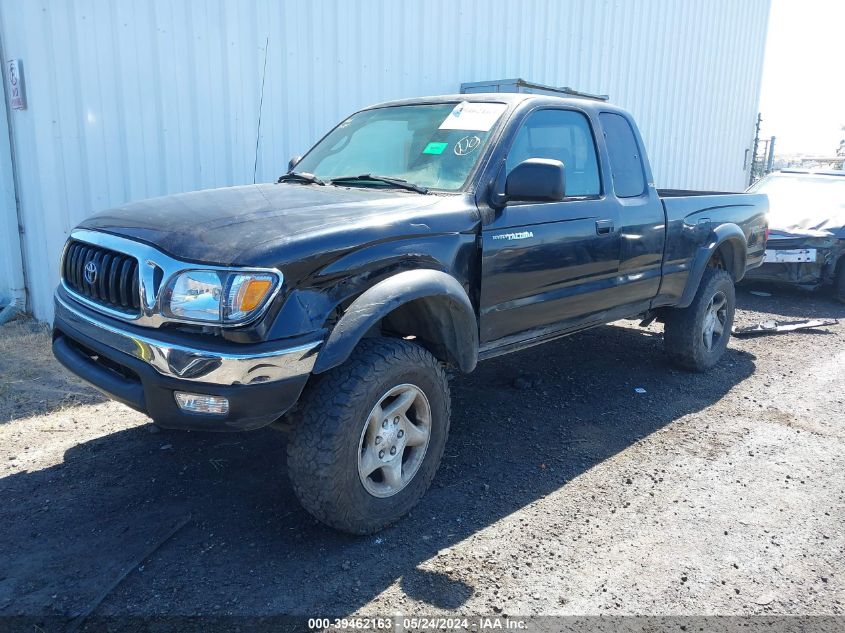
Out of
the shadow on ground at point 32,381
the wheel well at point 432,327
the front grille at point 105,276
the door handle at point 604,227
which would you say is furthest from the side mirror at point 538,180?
the shadow on ground at point 32,381

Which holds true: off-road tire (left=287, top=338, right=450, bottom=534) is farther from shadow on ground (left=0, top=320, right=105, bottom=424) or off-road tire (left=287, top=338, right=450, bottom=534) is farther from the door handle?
shadow on ground (left=0, top=320, right=105, bottom=424)

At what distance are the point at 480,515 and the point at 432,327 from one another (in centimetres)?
95

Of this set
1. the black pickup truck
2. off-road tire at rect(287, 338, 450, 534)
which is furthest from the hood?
off-road tire at rect(287, 338, 450, 534)

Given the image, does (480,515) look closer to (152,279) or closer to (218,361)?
(218,361)

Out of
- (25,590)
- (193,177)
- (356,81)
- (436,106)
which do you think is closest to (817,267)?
(356,81)

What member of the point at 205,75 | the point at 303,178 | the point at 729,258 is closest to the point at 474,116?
the point at 303,178

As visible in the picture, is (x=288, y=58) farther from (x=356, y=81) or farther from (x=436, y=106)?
(x=436, y=106)

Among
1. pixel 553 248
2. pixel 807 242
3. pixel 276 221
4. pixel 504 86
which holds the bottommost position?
pixel 807 242

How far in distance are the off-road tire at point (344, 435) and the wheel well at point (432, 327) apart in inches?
10.8

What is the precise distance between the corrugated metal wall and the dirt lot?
1.99m

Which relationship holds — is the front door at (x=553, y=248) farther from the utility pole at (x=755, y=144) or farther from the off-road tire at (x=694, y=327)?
the utility pole at (x=755, y=144)

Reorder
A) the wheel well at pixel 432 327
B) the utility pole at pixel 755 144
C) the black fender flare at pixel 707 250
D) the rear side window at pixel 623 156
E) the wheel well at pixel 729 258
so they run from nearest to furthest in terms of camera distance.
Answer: the wheel well at pixel 432 327, the rear side window at pixel 623 156, the black fender flare at pixel 707 250, the wheel well at pixel 729 258, the utility pole at pixel 755 144

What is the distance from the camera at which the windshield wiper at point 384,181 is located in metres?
3.74

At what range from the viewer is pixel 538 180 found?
3.54 meters
